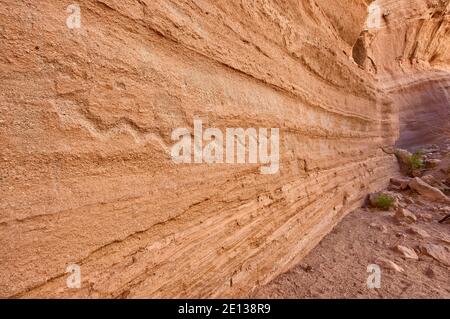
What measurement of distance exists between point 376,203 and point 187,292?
10.6 ft

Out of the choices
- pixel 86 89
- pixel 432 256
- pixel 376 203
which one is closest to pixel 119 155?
pixel 86 89

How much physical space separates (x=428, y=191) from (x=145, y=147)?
14.9 feet

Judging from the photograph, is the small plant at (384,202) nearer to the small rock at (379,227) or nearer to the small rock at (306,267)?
the small rock at (379,227)

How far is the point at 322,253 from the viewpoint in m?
2.49

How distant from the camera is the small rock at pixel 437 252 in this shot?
2395 mm

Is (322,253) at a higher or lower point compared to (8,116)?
lower

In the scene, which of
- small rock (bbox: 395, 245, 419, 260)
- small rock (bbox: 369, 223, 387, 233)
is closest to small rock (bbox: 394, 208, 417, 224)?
small rock (bbox: 369, 223, 387, 233)

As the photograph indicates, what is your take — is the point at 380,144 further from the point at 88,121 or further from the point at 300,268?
the point at 88,121

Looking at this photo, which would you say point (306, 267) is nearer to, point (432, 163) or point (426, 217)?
point (426, 217)

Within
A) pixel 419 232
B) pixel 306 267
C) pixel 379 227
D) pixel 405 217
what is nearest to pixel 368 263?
pixel 306 267

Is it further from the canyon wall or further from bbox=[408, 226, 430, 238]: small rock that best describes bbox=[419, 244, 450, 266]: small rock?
the canyon wall

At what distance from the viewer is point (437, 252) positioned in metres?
2.49

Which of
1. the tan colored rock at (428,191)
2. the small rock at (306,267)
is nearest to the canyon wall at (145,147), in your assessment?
the small rock at (306,267)

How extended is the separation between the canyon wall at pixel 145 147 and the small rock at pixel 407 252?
856 mm
